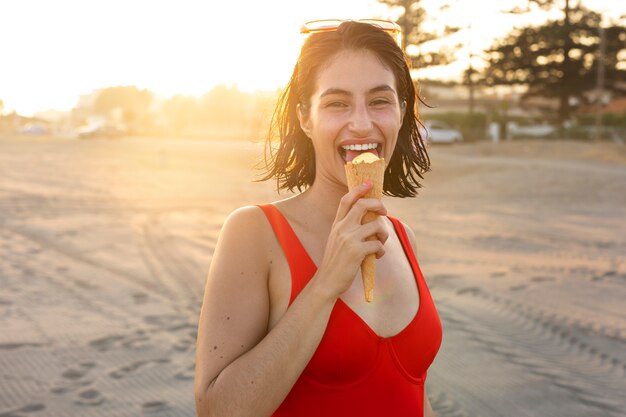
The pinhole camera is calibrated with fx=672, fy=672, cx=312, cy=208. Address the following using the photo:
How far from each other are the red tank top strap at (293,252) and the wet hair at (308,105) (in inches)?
12.8

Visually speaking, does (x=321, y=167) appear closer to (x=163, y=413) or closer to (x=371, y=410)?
(x=371, y=410)

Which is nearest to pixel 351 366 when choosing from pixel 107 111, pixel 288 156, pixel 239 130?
pixel 288 156

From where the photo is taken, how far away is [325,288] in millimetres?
1580

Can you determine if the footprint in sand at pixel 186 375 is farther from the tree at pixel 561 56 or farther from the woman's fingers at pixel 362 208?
the tree at pixel 561 56

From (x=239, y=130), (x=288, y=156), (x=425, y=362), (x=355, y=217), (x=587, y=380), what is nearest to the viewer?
(x=355, y=217)

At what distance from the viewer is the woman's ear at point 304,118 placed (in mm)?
1942

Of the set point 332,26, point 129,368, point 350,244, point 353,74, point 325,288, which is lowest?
point 129,368

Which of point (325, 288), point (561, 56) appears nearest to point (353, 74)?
point (325, 288)

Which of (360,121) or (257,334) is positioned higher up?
(360,121)

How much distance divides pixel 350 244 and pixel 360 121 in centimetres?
38

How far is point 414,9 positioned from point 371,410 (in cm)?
4120

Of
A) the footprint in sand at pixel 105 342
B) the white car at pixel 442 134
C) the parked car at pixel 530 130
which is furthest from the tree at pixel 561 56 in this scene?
the footprint in sand at pixel 105 342

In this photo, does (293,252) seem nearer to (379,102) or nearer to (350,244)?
(350,244)

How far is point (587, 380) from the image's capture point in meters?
4.88
